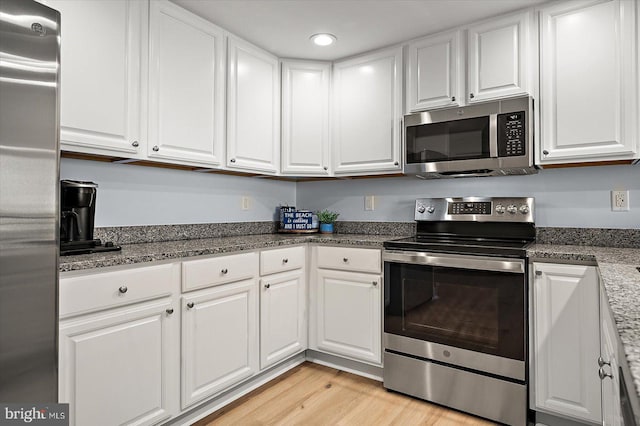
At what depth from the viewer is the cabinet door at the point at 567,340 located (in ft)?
5.78

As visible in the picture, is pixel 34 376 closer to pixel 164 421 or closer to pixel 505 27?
pixel 164 421

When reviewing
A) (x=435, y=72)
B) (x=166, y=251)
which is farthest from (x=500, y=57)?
(x=166, y=251)

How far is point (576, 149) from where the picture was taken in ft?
6.66

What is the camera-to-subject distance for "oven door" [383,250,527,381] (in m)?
1.94

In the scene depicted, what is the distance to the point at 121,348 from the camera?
1.61 m

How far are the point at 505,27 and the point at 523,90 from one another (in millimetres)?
390

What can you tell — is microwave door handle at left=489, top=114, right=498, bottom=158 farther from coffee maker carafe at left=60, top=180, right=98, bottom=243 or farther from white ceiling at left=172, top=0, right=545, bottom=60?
coffee maker carafe at left=60, top=180, right=98, bottom=243

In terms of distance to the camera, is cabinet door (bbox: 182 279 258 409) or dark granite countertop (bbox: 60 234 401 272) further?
cabinet door (bbox: 182 279 258 409)

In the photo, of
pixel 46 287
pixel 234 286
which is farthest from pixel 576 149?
pixel 46 287

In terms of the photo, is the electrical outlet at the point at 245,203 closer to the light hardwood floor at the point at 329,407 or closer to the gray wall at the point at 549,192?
the gray wall at the point at 549,192

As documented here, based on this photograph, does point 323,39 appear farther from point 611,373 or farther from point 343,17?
point 611,373

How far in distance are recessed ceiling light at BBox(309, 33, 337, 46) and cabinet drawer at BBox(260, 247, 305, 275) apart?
1393 mm

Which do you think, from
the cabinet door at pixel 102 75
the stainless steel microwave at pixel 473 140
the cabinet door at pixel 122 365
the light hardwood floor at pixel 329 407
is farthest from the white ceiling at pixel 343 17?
the light hardwood floor at pixel 329 407

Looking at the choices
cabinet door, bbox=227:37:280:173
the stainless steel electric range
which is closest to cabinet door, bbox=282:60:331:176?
cabinet door, bbox=227:37:280:173
